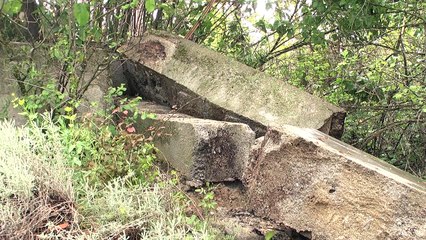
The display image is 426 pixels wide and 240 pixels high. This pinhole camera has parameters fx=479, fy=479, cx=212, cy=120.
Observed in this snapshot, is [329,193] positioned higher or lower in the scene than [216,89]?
lower

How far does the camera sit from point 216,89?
3744mm

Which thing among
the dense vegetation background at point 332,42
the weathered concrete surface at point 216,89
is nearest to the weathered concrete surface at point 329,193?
the weathered concrete surface at point 216,89

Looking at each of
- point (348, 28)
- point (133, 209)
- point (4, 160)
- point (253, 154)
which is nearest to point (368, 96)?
point (348, 28)

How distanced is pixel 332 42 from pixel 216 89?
1779mm

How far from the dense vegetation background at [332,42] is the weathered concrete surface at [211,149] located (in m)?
0.86

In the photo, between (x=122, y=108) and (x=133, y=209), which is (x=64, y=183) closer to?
(x=133, y=209)

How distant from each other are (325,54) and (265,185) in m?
3.34

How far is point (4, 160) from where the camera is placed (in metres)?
2.46

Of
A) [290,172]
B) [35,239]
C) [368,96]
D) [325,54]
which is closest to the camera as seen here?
[35,239]

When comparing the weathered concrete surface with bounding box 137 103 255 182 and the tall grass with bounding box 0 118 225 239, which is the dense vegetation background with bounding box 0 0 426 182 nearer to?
the weathered concrete surface with bounding box 137 103 255 182

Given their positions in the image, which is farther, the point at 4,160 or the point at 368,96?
the point at 368,96

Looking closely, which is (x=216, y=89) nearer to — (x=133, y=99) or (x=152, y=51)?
(x=133, y=99)

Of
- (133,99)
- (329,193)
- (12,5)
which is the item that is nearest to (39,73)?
(12,5)

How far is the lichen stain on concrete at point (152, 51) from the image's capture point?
4.09m
